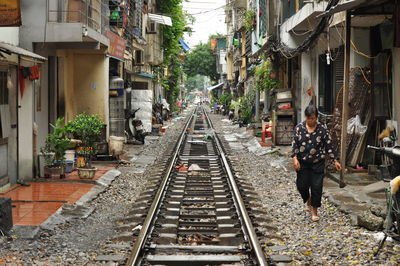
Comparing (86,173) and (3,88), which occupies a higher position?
(3,88)

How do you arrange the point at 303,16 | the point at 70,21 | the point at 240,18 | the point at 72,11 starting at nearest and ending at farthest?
the point at 72,11, the point at 70,21, the point at 303,16, the point at 240,18

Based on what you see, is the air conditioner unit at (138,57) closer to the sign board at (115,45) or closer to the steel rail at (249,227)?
the sign board at (115,45)

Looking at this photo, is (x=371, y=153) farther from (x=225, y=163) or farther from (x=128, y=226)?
(x=128, y=226)

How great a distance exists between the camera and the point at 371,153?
14328 millimetres

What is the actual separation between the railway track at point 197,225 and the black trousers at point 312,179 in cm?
104

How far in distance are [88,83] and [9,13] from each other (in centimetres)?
865

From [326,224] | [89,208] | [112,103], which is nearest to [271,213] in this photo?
[326,224]

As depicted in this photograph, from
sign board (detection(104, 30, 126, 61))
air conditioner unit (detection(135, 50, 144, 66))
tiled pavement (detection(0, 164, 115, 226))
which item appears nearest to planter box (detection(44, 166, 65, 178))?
tiled pavement (detection(0, 164, 115, 226))

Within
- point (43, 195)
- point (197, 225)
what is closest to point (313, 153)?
point (197, 225)

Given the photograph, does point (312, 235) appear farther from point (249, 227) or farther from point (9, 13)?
point (9, 13)

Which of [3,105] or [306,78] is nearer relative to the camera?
[3,105]

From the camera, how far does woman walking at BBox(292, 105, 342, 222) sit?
8992 mm

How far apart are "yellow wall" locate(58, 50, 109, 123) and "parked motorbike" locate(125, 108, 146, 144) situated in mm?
5022

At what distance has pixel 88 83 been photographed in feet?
61.2
